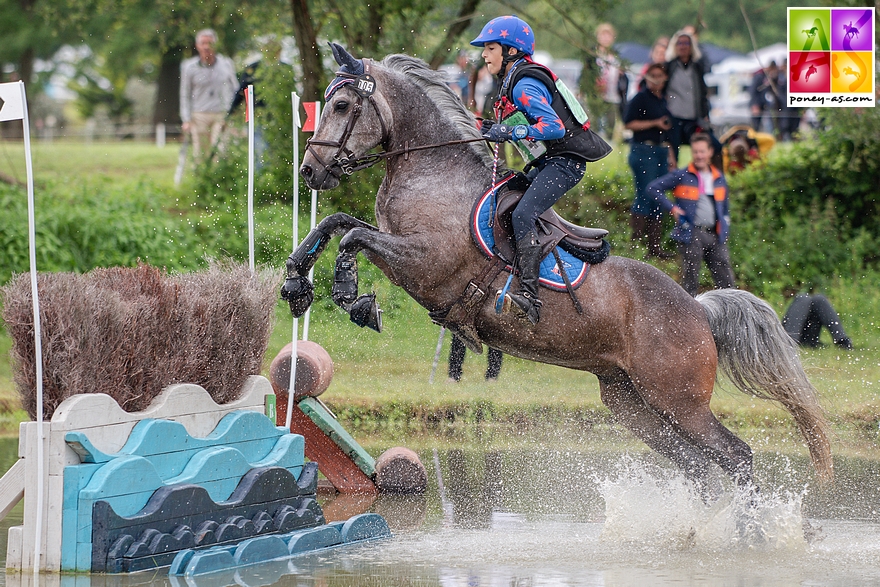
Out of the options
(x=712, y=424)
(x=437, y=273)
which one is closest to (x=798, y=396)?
(x=712, y=424)

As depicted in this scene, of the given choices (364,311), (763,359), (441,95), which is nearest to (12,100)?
(364,311)

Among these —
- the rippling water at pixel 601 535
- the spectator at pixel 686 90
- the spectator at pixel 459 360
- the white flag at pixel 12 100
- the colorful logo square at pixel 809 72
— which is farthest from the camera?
the spectator at pixel 686 90

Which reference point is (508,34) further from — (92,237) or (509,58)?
(92,237)

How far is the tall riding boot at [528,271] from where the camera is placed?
229 inches

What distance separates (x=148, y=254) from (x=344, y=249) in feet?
23.2

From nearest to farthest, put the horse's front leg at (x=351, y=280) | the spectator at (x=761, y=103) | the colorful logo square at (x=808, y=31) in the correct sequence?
the horse's front leg at (x=351, y=280) < the colorful logo square at (x=808, y=31) < the spectator at (x=761, y=103)

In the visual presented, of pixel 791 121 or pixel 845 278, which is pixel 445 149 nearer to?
pixel 845 278

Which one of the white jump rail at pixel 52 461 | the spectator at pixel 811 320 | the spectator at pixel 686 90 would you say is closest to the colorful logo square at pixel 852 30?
the spectator at pixel 686 90

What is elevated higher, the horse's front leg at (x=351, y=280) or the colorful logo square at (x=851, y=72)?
the colorful logo square at (x=851, y=72)

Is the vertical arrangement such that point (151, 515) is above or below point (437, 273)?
below

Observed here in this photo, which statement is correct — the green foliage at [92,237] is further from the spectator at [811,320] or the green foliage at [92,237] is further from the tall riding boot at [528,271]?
the tall riding boot at [528,271]

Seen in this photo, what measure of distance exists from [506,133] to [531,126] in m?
0.13

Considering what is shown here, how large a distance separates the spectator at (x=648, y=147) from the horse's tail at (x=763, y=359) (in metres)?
5.90

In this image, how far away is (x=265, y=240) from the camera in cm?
1186
